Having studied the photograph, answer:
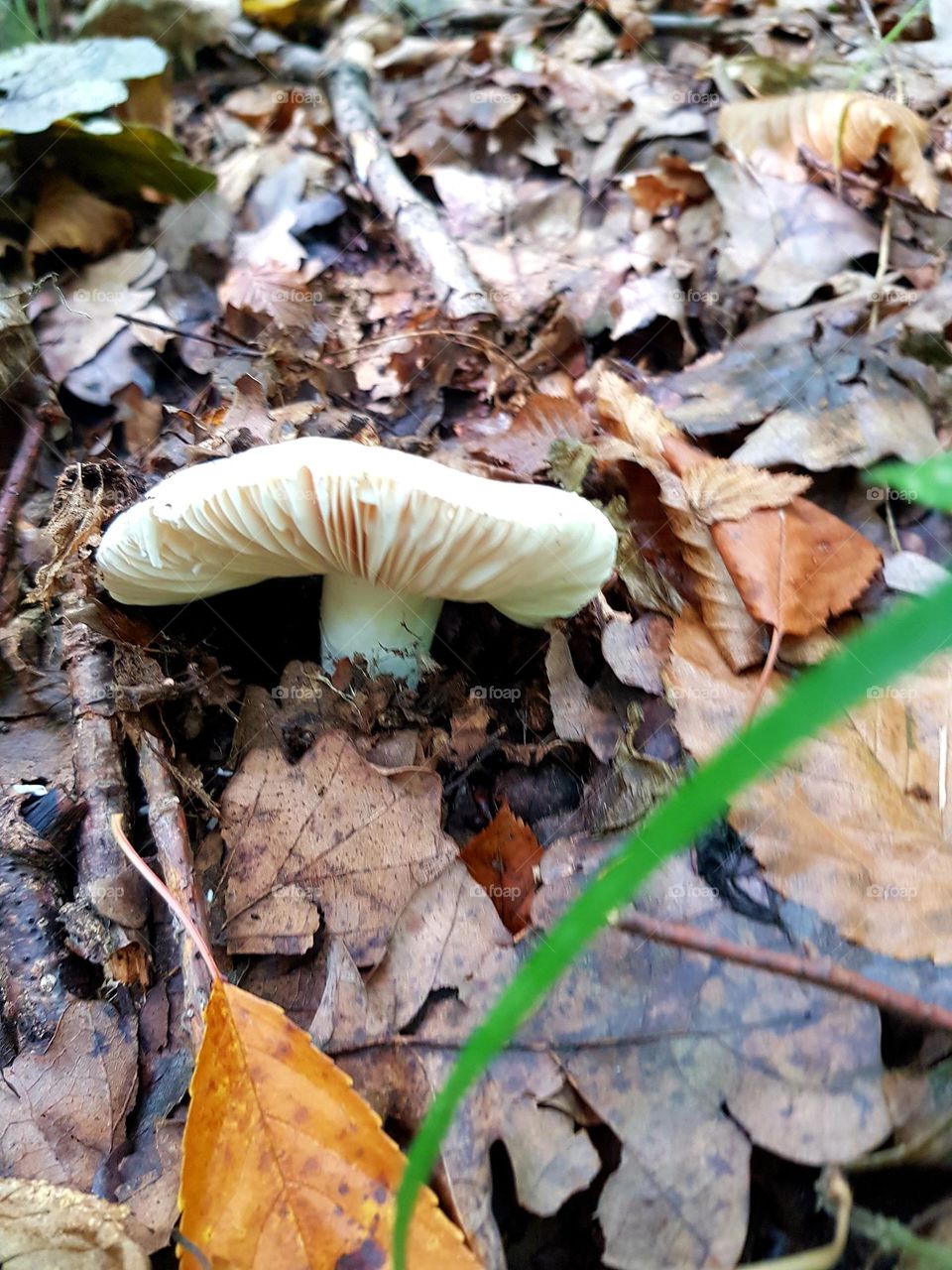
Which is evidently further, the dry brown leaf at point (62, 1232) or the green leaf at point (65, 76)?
the green leaf at point (65, 76)

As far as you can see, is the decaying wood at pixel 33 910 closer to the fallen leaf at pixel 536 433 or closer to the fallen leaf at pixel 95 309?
the fallen leaf at pixel 536 433

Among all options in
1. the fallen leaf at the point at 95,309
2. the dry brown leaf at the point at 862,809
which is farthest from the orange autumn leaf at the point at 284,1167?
the fallen leaf at the point at 95,309

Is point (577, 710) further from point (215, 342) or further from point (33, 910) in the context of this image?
point (215, 342)

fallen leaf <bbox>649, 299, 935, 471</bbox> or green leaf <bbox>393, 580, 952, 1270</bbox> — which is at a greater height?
green leaf <bbox>393, 580, 952, 1270</bbox>

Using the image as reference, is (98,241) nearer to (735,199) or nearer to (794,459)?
(735,199)

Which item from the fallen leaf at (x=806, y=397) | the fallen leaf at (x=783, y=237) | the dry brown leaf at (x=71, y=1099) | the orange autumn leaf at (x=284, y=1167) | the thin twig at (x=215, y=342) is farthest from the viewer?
the fallen leaf at (x=783, y=237)

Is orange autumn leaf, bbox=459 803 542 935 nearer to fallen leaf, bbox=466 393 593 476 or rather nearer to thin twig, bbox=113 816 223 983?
thin twig, bbox=113 816 223 983

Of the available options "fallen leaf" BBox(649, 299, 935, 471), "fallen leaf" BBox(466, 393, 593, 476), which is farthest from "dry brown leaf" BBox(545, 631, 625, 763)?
"fallen leaf" BBox(649, 299, 935, 471)

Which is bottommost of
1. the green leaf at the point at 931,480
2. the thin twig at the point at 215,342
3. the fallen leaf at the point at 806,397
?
the fallen leaf at the point at 806,397
